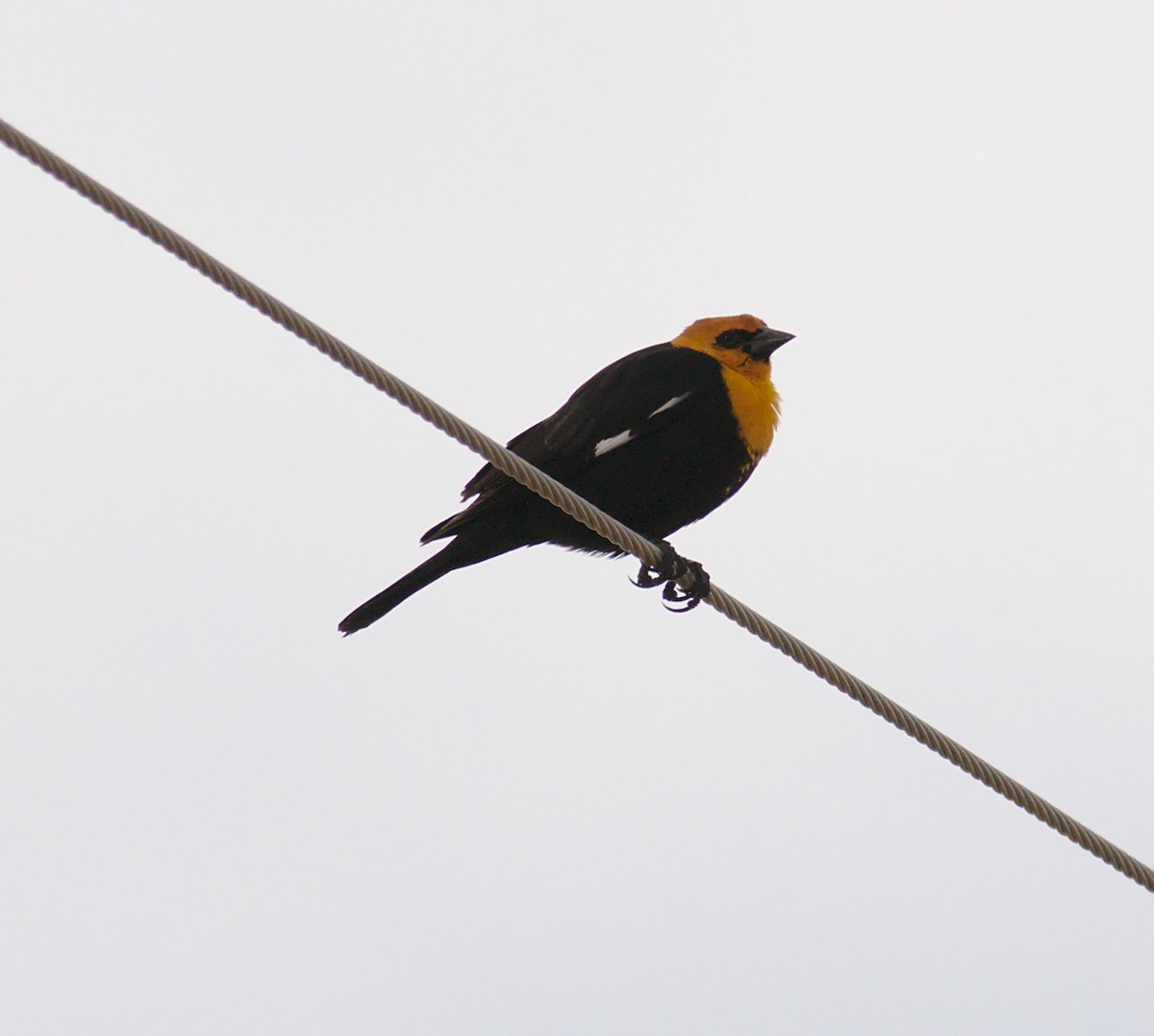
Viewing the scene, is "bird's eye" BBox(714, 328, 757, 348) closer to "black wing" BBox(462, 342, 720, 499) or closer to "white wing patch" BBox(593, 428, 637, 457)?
"black wing" BBox(462, 342, 720, 499)

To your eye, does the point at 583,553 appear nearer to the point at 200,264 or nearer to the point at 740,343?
the point at 740,343

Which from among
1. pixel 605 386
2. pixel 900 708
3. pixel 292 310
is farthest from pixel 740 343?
pixel 292 310

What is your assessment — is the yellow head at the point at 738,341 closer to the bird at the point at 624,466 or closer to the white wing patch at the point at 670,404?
the bird at the point at 624,466

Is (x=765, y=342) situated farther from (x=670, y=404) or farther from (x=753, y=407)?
(x=670, y=404)

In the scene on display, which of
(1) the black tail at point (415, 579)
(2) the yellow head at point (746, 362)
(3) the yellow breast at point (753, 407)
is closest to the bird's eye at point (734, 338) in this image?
(2) the yellow head at point (746, 362)

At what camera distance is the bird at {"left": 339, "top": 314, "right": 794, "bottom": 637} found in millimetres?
5141

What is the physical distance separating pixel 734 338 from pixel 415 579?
151cm

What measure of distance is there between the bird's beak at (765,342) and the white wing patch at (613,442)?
0.86 m

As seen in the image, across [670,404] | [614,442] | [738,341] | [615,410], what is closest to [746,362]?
[738,341]

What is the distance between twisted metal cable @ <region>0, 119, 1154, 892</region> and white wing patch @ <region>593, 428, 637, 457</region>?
86 cm

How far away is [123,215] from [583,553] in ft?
8.90

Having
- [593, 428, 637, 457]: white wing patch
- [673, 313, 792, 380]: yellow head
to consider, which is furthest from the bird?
[673, 313, 792, 380]: yellow head

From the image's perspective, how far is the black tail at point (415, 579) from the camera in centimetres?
525

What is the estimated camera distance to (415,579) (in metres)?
5.30
